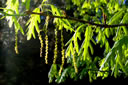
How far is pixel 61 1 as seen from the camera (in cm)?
828

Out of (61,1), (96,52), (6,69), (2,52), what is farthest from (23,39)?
(96,52)

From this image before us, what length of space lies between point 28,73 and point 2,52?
156cm

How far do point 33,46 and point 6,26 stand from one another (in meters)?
1.50

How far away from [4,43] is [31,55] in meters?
1.36

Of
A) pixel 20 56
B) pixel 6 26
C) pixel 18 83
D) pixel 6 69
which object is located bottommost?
pixel 18 83

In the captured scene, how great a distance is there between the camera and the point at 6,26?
791 cm

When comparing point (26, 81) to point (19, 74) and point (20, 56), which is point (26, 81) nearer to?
point (19, 74)

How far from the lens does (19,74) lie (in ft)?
27.1

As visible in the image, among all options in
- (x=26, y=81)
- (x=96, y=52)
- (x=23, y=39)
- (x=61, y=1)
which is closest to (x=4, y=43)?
(x=23, y=39)

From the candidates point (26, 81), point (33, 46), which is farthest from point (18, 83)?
point (33, 46)

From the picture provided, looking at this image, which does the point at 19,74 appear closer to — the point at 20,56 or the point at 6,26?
the point at 20,56

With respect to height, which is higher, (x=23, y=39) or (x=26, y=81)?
(x=23, y=39)

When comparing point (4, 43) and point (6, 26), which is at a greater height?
point (6, 26)

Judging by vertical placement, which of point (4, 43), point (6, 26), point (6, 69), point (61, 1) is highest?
point (61, 1)
